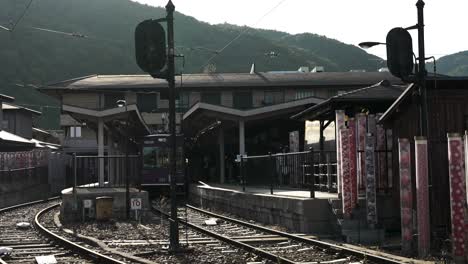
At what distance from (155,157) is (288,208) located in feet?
57.7

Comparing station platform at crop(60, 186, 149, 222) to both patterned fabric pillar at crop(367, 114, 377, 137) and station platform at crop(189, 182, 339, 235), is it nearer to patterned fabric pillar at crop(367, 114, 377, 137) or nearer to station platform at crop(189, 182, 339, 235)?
station platform at crop(189, 182, 339, 235)

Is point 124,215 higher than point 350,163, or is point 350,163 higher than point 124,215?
point 350,163

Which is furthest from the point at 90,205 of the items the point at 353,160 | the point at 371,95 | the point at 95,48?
the point at 95,48

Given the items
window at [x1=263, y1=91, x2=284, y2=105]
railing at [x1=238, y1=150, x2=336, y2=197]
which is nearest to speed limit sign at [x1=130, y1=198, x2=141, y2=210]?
railing at [x1=238, y1=150, x2=336, y2=197]

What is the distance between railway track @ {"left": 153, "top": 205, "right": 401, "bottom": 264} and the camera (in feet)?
38.3

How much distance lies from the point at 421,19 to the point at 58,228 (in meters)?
12.6

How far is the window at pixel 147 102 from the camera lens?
61781 mm

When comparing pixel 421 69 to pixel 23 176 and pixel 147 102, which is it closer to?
pixel 23 176

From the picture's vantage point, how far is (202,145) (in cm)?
4581

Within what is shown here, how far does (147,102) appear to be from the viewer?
62375 millimetres

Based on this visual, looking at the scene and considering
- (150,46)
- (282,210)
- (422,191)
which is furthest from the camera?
(282,210)

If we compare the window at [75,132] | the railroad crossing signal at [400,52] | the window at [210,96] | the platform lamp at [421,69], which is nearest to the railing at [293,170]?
the platform lamp at [421,69]

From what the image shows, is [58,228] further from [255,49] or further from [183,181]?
[255,49]

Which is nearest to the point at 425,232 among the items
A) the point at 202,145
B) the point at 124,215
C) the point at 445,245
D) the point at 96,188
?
the point at 445,245
